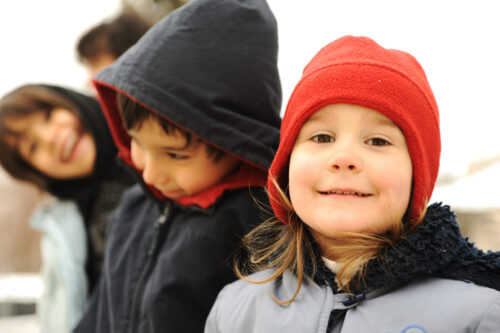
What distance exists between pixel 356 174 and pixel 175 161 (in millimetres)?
637

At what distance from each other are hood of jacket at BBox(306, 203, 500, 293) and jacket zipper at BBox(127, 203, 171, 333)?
0.79 metres

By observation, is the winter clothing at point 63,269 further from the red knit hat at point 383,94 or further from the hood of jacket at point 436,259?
the hood of jacket at point 436,259

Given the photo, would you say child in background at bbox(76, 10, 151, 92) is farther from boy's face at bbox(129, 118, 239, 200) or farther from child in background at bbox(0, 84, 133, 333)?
boy's face at bbox(129, 118, 239, 200)

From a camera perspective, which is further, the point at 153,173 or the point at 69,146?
the point at 69,146

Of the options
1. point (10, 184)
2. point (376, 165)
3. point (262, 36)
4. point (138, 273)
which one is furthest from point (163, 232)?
point (10, 184)

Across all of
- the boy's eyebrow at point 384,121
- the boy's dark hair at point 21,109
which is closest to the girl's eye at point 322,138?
the boy's eyebrow at point 384,121

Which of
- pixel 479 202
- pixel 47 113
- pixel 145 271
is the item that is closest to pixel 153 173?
pixel 145 271

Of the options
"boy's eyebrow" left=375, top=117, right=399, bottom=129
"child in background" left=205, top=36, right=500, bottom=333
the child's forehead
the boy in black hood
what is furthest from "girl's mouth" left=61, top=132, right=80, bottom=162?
"boy's eyebrow" left=375, top=117, right=399, bottom=129

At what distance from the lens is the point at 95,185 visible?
2240 millimetres

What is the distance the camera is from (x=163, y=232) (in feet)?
5.16

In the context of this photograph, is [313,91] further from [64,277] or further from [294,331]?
[64,277]

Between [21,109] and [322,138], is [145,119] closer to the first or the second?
[322,138]

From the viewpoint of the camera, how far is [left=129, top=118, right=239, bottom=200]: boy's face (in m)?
1.42

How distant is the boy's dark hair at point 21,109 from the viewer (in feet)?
6.99
